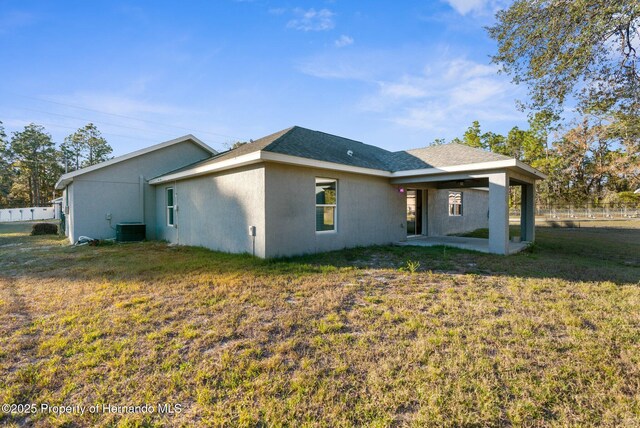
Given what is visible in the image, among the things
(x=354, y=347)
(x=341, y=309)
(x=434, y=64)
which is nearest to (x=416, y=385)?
(x=354, y=347)

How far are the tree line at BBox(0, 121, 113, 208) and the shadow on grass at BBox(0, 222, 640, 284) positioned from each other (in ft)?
107

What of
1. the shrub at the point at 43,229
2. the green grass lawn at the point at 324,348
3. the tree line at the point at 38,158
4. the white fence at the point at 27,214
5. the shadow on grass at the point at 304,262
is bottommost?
the green grass lawn at the point at 324,348

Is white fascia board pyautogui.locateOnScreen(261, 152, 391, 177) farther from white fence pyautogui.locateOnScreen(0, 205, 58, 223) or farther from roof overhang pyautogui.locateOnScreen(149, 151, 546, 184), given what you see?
white fence pyautogui.locateOnScreen(0, 205, 58, 223)

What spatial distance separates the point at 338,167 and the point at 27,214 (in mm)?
33571

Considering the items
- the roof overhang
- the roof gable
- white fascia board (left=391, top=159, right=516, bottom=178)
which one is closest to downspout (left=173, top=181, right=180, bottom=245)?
the roof overhang

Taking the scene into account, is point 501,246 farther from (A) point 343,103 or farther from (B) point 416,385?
(A) point 343,103

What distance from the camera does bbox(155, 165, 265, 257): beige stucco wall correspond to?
7312 mm

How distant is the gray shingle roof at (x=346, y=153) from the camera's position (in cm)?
820

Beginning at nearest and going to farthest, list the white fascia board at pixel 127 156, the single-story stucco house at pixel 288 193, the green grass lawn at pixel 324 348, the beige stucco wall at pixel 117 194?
1. the green grass lawn at pixel 324 348
2. the single-story stucco house at pixel 288 193
3. the white fascia board at pixel 127 156
4. the beige stucco wall at pixel 117 194

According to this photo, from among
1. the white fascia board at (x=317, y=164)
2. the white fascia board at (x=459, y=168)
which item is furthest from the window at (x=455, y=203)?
the white fascia board at (x=317, y=164)

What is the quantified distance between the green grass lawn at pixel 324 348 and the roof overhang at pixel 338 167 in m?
2.73

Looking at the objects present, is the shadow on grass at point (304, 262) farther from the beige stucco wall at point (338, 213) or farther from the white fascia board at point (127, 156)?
the white fascia board at point (127, 156)

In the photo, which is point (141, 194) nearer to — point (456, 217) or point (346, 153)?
point (346, 153)

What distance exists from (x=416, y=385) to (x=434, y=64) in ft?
33.5
